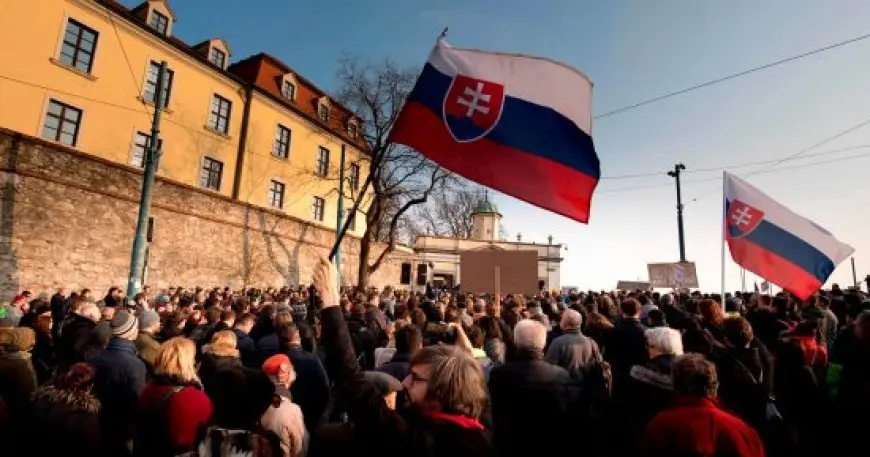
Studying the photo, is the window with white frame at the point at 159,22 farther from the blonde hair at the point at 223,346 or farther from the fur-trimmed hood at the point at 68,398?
the fur-trimmed hood at the point at 68,398

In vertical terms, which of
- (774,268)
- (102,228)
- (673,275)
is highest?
(102,228)

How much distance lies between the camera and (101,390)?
12.4 ft

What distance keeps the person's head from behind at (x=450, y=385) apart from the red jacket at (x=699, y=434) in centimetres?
102

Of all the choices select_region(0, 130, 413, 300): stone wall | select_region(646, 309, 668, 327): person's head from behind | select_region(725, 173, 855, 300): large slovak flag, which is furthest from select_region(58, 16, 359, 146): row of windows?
select_region(725, 173, 855, 300): large slovak flag

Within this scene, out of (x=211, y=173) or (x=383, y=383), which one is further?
(x=211, y=173)

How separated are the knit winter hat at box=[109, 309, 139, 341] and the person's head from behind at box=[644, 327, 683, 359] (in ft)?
14.9

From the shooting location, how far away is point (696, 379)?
2439 millimetres

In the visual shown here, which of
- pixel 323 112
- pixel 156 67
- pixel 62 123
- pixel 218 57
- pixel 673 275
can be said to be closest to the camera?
pixel 62 123

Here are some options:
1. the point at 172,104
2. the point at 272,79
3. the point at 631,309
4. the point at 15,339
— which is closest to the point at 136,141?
the point at 172,104

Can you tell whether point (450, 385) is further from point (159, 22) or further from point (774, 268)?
point (159, 22)

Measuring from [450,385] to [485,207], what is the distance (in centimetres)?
5746

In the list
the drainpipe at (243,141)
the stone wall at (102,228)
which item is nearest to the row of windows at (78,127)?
the drainpipe at (243,141)

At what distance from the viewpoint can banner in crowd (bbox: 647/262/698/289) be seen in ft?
59.1

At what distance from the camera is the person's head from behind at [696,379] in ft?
7.97
